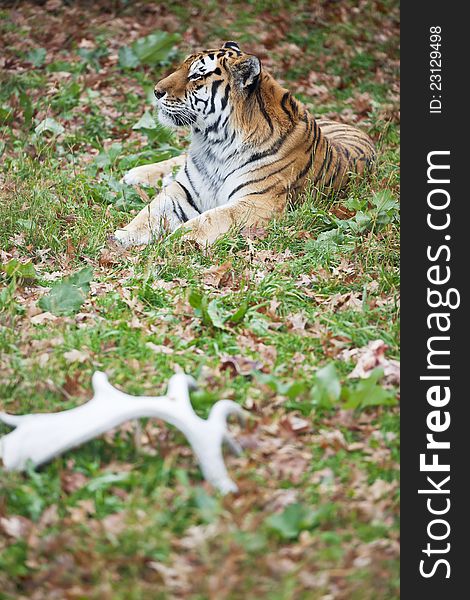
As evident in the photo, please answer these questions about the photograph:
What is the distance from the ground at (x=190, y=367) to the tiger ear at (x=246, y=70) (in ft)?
3.09

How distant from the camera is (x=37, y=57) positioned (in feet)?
31.6

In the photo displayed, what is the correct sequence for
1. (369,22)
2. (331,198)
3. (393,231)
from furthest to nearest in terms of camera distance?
(369,22)
(331,198)
(393,231)

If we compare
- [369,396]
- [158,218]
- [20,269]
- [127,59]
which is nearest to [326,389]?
[369,396]

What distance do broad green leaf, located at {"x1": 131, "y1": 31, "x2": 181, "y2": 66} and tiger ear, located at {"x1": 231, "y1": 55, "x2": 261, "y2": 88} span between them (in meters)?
3.61

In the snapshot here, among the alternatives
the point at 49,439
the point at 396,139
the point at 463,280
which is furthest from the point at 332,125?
the point at 49,439

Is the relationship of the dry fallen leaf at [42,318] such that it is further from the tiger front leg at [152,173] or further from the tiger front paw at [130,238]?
the tiger front leg at [152,173]

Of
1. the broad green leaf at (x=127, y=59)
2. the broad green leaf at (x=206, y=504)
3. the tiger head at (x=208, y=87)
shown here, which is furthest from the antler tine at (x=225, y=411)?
the broad green leaf at (x=127, y=59)

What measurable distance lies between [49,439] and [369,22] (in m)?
8.66

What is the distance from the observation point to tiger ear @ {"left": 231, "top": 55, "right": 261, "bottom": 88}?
245 inches

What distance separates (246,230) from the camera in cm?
605

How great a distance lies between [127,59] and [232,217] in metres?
4.18

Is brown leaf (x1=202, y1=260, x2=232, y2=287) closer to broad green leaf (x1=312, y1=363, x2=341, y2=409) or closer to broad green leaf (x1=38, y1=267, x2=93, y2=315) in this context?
broad green leaf (x1=38, y1=267, x2=93, y2=315)

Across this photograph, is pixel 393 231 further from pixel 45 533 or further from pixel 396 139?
pixel 45 533

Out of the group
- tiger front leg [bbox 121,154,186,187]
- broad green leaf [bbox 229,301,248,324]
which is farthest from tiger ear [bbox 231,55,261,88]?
broad green leaf [bbox 229,301,248,324]
